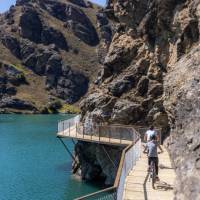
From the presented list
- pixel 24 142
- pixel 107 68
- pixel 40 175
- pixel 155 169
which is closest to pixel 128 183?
pixel 155 169

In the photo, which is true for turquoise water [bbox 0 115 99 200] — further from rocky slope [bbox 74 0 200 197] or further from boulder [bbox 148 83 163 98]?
boulder [bbox 148 83 163 98]

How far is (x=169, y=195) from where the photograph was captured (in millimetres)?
24578

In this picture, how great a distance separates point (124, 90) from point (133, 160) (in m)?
27.1

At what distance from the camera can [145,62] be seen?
193 feet

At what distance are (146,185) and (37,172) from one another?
3764 cm

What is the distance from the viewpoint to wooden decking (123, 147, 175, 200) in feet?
79.6

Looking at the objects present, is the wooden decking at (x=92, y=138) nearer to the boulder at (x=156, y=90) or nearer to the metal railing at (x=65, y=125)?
the metal railing at (x=65, y=125)

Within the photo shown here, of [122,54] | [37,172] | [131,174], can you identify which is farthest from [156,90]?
[131,174]

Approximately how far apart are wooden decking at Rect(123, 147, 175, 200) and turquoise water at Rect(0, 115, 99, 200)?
19191 millimetres

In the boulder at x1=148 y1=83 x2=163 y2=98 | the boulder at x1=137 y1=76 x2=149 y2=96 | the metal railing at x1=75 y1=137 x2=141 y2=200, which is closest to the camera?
the metal railing at x1=75 y1=137 x2=141 y2=200

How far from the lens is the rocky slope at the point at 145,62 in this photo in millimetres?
44978

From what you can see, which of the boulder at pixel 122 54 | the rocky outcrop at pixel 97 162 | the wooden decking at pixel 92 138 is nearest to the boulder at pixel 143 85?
the boulder at pixel 122 54

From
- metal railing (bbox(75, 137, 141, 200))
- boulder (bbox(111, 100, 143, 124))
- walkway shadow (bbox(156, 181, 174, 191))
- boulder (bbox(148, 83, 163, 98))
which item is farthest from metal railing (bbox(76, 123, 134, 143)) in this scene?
walkway shadow (bbox(156, 181, 174, 191))

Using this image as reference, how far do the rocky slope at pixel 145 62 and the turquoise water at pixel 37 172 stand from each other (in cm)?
858
